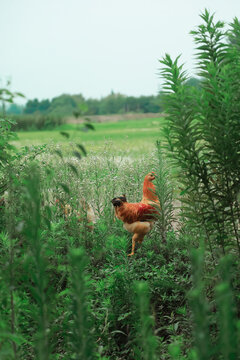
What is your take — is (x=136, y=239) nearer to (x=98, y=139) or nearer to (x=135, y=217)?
(x=135, y=217)

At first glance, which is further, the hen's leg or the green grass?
the hen's leg

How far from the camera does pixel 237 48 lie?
2180mm

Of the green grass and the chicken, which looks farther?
the chicken

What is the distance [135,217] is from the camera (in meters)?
3.62

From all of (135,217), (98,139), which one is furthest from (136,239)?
(98,139)

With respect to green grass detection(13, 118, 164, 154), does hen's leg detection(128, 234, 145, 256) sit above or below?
below

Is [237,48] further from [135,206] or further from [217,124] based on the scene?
[135,206]

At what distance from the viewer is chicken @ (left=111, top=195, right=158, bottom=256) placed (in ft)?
11.8

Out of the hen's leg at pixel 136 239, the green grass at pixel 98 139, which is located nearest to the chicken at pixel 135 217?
the hen's leg at pixel 136 239

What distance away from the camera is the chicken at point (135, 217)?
11.8ft

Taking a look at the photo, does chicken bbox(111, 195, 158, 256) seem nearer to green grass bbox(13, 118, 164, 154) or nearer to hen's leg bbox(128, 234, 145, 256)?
hen's leg bbox(128, 234, 145, 256)

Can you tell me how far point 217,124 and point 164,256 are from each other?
6.25 ft

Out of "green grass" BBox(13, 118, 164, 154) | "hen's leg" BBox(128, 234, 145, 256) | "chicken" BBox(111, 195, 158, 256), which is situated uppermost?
"green grass" BBox(13, 118, 164, 154)

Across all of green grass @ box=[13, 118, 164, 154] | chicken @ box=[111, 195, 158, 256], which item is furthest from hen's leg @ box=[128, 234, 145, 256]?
green grass @ box=[13, 118, 164, 154]
